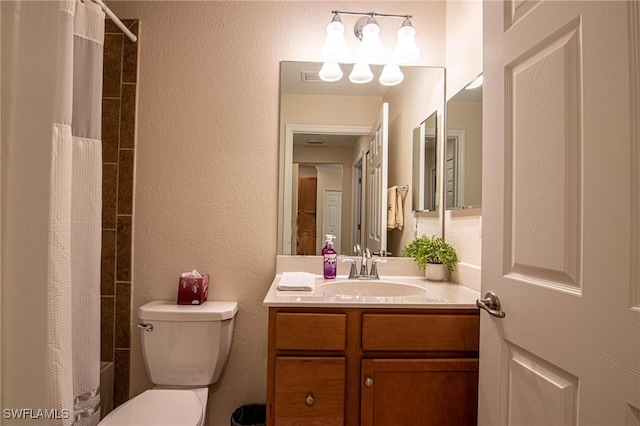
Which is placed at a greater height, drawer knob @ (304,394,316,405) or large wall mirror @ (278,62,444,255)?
large wall mirror @ (278,62,444,255)

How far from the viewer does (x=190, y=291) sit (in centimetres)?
164

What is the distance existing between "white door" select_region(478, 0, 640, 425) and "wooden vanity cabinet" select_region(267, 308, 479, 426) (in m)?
0.16

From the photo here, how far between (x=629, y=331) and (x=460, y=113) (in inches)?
47.7

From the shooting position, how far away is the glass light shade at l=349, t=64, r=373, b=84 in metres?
1.79

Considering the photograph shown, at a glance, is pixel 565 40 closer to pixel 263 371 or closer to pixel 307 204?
pixel 307 204

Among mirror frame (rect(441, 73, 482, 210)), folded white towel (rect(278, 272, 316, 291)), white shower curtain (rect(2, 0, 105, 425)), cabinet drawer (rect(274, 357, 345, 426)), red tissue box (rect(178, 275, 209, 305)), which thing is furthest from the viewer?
red tissue box (rect(178, 275, 209, 305))

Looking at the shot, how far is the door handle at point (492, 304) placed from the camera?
0.94 metres

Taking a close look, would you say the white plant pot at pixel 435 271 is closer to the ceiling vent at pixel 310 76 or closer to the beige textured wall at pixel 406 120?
the beige textured wall at pixel 406 120

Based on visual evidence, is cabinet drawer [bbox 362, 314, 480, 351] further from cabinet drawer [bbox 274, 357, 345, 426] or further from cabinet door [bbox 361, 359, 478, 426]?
cabinet drawer [bbox 274, 357, 345, 426]

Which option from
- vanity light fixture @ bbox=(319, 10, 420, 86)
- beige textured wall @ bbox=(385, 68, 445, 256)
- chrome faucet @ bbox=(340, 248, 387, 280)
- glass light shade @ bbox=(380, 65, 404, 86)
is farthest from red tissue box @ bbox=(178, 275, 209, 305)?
glass light shade @ bbox=(380, 65, 404, 86)

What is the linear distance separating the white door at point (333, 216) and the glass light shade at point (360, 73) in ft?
1.99

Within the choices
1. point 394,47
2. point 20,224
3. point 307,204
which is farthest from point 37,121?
point 394,47

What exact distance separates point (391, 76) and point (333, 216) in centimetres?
81

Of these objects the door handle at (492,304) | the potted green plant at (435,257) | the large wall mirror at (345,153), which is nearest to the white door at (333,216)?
the large wall mirror at (345,153)
